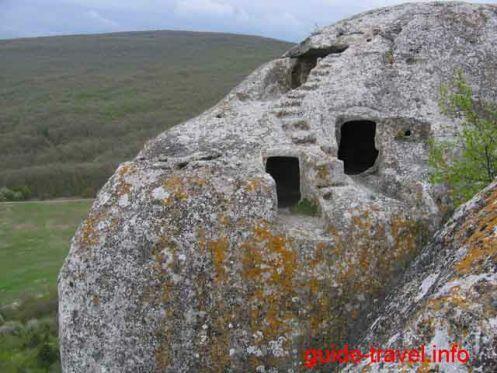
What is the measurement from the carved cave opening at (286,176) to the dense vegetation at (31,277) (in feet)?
34.3

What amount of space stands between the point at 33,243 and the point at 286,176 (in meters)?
24.9

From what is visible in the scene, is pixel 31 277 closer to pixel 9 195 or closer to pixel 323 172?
pixel 9 195

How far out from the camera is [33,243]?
3167cm

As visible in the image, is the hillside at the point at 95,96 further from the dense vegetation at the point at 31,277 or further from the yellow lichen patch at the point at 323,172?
the yellow lichen patch at the point at 323,172

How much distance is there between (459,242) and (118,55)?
118 metres

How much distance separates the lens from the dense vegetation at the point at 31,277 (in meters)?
18.6

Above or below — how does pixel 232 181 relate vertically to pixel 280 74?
below

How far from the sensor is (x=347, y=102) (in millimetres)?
10391

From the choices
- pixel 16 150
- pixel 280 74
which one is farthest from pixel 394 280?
pixel 16 150

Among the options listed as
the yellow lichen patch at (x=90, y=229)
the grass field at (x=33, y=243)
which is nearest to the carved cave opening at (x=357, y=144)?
the yellow lichen patch at (x=90, y=229)

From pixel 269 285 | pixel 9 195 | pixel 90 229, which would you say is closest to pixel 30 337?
pixel 90 229

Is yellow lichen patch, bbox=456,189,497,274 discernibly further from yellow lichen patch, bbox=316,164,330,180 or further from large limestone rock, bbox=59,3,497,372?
yellow lichen patch, bbox=316,164,330,180

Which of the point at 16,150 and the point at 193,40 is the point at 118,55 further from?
the point at 16,150

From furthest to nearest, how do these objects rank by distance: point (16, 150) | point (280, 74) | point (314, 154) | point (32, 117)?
1. point (32, 117)
2. point (16, 150)
3. point (280, 74)
4. point (314, 154)
